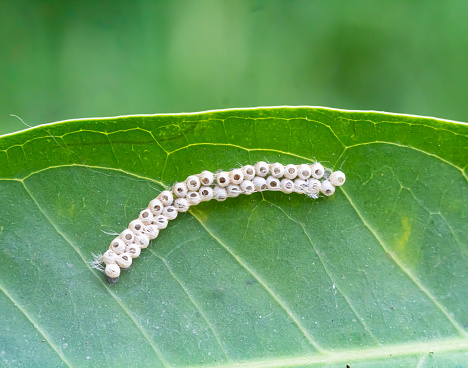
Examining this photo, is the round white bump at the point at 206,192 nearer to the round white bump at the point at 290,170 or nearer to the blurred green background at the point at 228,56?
the round white bump at the point at 290,170

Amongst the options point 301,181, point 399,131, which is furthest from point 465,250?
point 301,181

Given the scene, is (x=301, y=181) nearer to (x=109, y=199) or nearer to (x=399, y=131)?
(x=399, y=131)

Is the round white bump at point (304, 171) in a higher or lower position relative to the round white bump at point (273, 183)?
higher

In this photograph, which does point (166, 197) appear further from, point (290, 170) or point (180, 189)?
point (290, 170)

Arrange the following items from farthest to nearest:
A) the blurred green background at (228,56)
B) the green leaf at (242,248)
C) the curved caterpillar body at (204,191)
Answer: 1. the blurred green background at (228,56)
2. the curved caterpillar body at (204,191)
3. the green leaf at (242,248)

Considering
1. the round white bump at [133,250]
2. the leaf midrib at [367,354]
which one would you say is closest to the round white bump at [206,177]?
the round white bump at [133,250]

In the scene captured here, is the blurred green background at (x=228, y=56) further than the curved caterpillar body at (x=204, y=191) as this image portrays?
Yes

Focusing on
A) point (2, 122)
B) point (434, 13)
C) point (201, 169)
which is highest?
point (434, 13)

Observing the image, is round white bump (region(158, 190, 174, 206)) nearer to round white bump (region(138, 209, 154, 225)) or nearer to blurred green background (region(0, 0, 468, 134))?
round white bump (region(138, 209, 154, 225))
